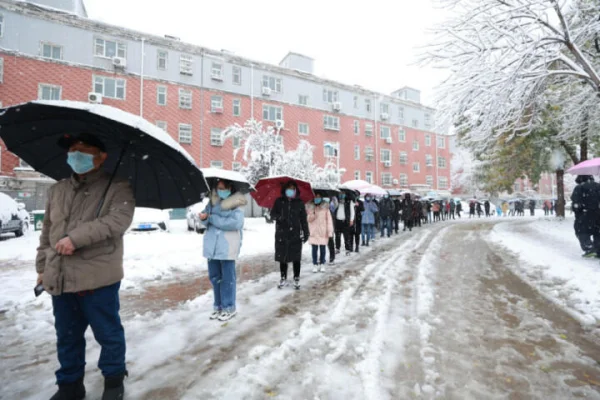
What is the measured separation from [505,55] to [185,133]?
25.8 meters

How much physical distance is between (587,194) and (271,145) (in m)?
16.5

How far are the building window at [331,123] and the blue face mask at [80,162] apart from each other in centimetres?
3515

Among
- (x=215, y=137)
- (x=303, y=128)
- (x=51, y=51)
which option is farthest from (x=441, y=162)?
(x=51, y=51)

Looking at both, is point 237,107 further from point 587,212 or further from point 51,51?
point 587,212

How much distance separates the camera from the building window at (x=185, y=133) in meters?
28.5

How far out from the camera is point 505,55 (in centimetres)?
865

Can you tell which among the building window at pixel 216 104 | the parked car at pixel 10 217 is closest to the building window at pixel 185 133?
the building window at pixel 216 104

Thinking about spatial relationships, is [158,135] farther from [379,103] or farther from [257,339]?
[379,103]

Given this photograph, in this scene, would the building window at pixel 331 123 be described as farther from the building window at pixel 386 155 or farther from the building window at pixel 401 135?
the building window at pixel 401 135

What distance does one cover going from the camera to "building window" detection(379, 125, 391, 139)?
41.0 metres

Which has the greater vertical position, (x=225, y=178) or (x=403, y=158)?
(x=403, y=158)

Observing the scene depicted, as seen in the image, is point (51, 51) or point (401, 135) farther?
point (401, 135)

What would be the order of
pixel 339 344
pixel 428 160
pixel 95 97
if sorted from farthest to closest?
1. pixel 428 160
2. pixel 95 97
3. pixel 339 344

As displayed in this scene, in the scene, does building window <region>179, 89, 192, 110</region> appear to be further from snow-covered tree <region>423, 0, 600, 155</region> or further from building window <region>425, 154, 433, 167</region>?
building window <region>425, 154, 433, 167</region>
